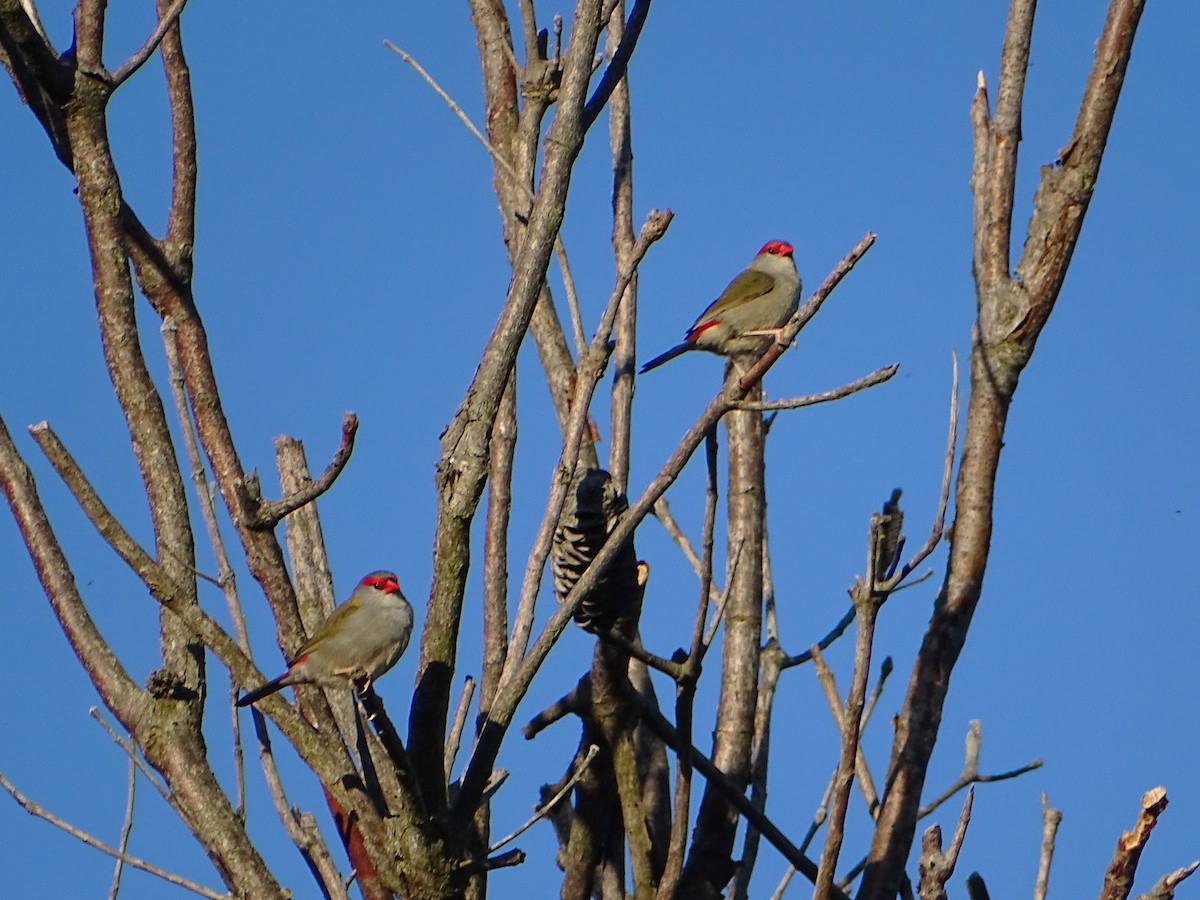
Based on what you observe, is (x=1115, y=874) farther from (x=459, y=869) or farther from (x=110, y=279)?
(x=110, y=279)

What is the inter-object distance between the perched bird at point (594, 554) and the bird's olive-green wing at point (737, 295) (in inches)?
154

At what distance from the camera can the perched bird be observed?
139 inches

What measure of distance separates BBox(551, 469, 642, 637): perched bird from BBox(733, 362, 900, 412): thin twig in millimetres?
484

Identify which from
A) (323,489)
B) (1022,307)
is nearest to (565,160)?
(323,489)

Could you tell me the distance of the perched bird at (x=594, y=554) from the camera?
3531 millimetres

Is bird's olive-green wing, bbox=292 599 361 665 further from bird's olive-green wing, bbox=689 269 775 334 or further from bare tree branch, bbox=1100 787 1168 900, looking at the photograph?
bird's olive-green wing, bbox=689 269 775 334

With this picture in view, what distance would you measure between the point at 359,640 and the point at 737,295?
338 centimetres

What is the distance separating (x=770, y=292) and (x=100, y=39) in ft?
14.4

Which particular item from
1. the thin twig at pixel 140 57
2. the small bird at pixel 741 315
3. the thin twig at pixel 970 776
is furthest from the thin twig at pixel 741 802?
the small bird at pixel 741 315

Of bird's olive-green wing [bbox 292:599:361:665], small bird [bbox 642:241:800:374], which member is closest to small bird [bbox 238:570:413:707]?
bird's olive-green wing [bbox 292:599:361:665]

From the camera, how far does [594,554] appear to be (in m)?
3.58

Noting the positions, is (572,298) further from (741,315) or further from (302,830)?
(741,315)

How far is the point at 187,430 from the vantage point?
3.33m

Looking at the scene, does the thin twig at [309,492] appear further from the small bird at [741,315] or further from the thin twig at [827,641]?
the small bird at [741,315]
